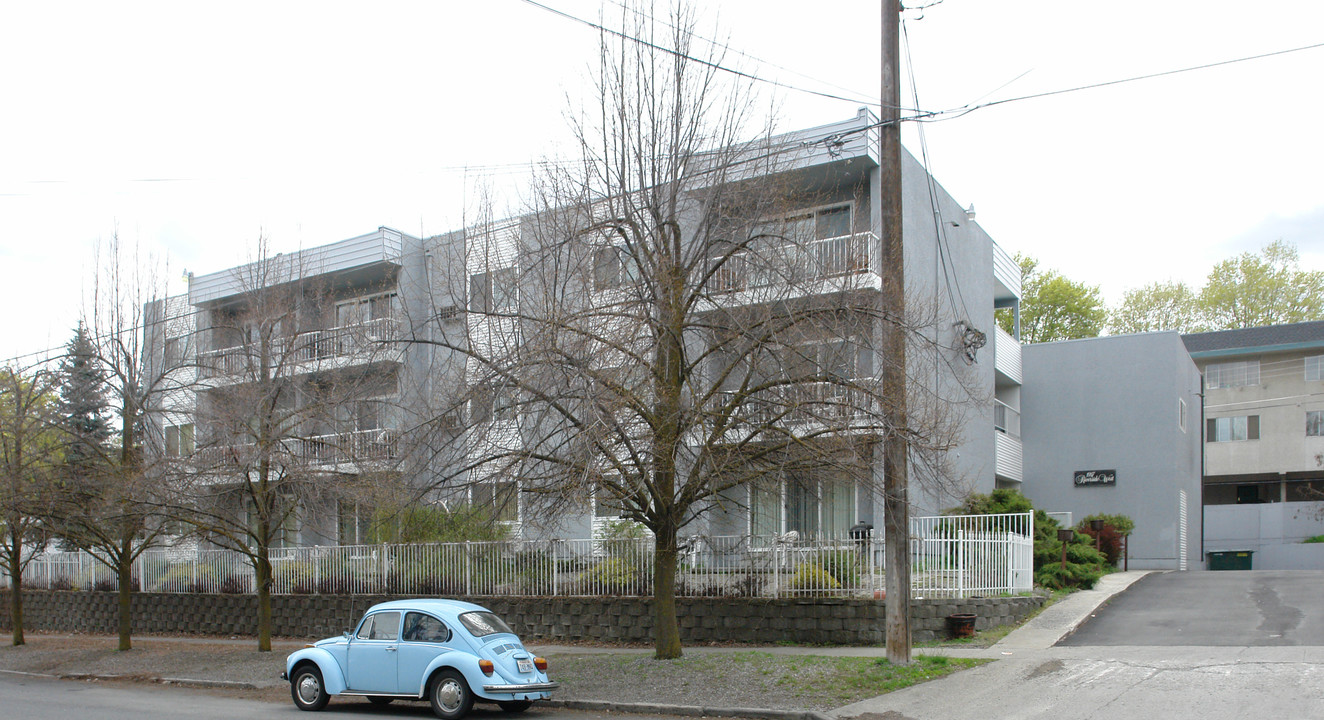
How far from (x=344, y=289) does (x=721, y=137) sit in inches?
714

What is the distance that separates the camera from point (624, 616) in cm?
1802

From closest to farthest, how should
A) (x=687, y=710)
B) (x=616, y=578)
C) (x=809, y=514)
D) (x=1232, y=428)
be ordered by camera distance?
(x=687, y=710)
(x=616, y=578)
(x=809, y=514)
(x=1232, y=428)

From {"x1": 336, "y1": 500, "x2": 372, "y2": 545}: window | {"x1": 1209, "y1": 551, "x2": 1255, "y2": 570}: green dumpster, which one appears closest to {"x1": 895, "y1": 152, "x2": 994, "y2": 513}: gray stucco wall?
{"x1": 336, "y1": 500, "x2": 372, "y2": 545}: window

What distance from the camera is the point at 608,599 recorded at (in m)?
18.2

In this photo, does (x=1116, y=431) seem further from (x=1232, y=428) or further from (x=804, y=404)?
(x=804, y=404)

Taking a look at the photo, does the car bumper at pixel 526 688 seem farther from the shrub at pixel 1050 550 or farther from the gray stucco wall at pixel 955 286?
the shrub at pixel 1050 550

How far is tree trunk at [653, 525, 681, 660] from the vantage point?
46.9 feet

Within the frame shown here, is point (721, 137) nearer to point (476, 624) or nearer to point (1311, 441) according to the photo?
point (476, 624)

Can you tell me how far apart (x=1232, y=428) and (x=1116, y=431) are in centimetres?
1777

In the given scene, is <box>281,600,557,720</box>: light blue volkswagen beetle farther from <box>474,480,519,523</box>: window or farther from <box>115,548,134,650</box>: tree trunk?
<box>115,548,134,650</box>: tree trunk

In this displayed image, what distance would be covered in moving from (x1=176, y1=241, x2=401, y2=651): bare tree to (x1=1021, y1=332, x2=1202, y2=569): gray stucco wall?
63.1 feet

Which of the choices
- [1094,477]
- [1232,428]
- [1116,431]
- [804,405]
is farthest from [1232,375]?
[804,405]

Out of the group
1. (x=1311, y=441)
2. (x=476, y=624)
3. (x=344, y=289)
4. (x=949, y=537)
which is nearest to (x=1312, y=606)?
(x=949, y=537)

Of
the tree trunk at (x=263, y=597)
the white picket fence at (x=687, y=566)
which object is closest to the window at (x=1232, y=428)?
the white picket fence at (x=687, y=566)
